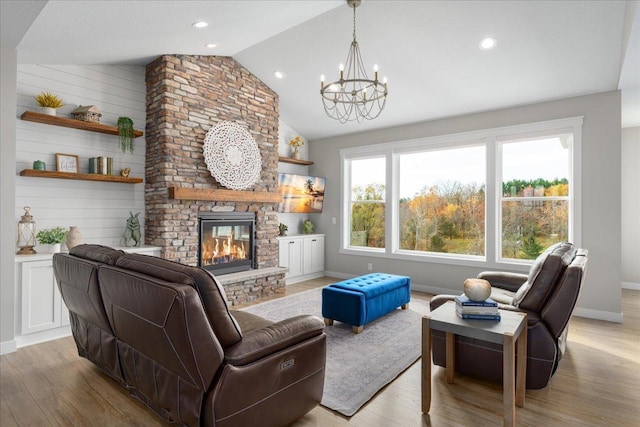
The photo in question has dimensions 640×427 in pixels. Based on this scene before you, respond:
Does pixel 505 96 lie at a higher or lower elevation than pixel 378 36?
lower

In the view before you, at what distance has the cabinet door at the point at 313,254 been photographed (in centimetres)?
680

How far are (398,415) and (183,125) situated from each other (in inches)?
161

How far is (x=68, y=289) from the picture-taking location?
8.83 feet

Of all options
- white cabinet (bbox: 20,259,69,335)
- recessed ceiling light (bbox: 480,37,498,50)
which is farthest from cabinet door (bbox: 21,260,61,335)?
recessed ceiling light (bbox: 480,37,498,50)

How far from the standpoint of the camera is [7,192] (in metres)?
3.25

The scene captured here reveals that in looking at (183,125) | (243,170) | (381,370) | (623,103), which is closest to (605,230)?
(623,103)

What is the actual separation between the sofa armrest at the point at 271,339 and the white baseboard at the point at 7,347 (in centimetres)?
283

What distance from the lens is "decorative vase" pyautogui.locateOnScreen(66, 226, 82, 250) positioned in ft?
12.5

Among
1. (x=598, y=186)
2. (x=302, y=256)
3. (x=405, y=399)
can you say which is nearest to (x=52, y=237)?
(x=405, y=399)

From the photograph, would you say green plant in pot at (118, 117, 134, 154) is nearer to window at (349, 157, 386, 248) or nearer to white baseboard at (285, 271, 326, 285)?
white baseboard at (285, 271, 326, 285)

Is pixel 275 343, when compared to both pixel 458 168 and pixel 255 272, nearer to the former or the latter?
pixel 255 272

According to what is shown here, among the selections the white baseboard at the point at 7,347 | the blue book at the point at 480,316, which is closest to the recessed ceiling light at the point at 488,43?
the blue book at the point at 480,316

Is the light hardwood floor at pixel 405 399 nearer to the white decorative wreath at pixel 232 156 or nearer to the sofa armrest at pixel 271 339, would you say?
the sofa armrest at pixel 271 339

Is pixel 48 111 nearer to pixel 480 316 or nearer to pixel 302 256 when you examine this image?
pixel 302 256
